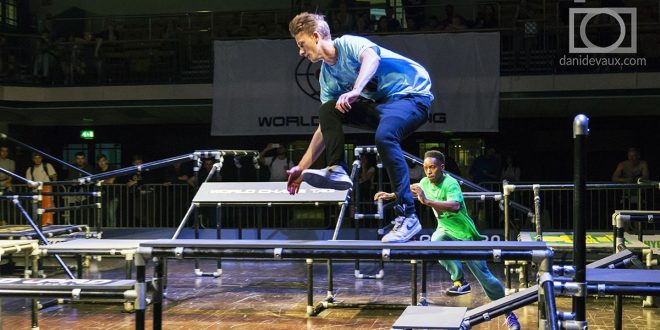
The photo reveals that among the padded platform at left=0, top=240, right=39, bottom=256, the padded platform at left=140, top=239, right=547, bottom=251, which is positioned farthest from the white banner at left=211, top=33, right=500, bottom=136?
the padded platform at left=140, top=239, right=547, bottom=251

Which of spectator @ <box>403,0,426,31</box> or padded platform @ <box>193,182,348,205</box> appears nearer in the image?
padded platform @ <box>193,182,348,205</box>

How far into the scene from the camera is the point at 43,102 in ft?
51.0

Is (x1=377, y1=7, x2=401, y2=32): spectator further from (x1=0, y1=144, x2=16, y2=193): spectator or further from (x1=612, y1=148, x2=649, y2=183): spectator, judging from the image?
(x1=0, y1=144, x2=16, y2=193): spectator

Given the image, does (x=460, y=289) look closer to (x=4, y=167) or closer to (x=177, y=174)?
(x=177, y=174)

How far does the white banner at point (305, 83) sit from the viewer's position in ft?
43.1

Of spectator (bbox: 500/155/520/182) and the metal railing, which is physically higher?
spectator (bbox: 500/155/520/182)

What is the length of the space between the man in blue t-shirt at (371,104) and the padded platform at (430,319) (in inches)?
21.9

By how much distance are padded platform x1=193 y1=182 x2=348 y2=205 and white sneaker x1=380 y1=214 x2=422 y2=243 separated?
156 inches

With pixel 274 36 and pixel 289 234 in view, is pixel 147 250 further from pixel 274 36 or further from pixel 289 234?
pixel 274 36

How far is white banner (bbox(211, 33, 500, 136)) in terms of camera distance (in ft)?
43.1

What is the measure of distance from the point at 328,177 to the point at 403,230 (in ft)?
1.87

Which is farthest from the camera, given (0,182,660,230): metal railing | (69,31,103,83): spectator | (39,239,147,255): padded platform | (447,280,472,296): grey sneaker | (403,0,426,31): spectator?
(69,31,103,83): spectator

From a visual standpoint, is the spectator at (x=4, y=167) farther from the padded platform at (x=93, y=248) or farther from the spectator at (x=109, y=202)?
the padded platform at (x=93, y=248)

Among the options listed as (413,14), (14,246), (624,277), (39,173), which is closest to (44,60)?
(39,173)
